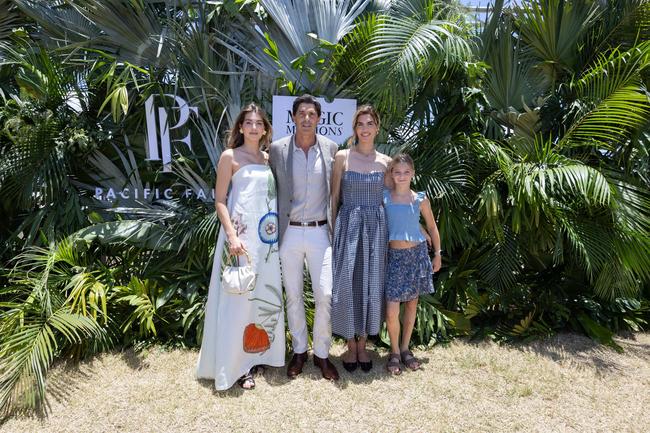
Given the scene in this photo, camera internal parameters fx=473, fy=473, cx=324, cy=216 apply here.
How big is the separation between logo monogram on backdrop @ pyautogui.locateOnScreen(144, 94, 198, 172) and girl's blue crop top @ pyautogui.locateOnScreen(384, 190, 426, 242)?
7.72 feet

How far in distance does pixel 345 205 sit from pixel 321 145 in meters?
0.45

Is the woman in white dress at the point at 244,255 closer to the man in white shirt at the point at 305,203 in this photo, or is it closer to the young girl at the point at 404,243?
the man in white shirt at the point at 305,203

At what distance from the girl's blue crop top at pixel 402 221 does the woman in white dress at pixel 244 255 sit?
0.81 meters

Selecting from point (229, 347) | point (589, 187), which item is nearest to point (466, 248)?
point (589, 187)

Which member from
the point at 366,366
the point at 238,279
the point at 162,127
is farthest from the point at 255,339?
the point at 162,127

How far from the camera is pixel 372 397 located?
317 centimetres

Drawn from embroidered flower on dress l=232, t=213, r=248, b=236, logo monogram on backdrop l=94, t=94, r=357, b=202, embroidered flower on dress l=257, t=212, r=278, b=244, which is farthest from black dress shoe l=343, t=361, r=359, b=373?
logo monogram on backdrop l=94, t=94, r=357, b=202

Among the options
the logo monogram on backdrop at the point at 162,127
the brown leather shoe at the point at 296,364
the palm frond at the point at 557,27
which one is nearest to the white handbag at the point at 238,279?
the brown leather shoe at the point at 296,364

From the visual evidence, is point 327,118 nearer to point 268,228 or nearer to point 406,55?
point 406,55

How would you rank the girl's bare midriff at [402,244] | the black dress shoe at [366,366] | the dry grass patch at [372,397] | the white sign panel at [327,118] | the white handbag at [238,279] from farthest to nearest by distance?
the white sign panel at [327,118] → the black dress shoe at [366,366] → the girl's bare midriff at [402,244] → the white handbag at [238,279] → the dry grass patch at [372,397]

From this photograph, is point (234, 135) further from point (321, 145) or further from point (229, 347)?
point (229, 347)

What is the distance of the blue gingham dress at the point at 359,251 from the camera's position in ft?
10.7

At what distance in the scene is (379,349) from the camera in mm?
3947

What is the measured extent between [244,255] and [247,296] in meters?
0.31
